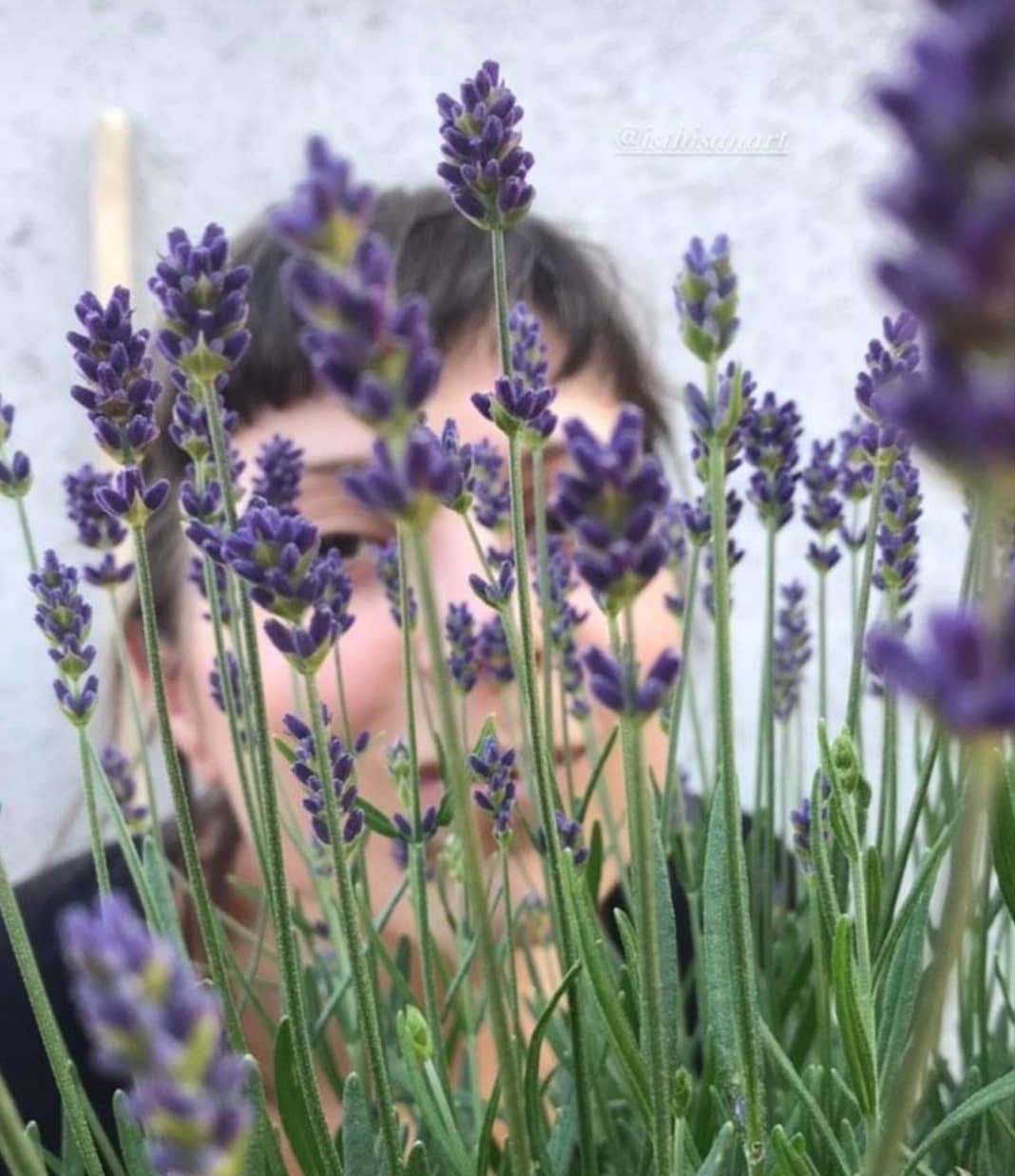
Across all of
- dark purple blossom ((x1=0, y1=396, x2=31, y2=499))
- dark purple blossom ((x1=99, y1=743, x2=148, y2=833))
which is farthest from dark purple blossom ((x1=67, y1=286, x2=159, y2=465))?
dark purple blossom ((x1=99, y1=743, x2=148, y2=833))

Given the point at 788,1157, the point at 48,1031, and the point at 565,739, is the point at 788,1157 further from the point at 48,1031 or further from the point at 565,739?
the point at 565,739

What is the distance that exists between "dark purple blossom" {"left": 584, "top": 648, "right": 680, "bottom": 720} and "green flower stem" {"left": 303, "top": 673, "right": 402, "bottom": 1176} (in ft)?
0.23

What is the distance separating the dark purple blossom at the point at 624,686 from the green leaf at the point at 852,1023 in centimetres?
12

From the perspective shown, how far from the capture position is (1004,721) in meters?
0.12

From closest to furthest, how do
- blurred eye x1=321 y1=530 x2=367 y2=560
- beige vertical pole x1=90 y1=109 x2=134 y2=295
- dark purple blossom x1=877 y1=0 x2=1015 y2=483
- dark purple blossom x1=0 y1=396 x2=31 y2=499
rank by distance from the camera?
dark purple blossom x1=877 y1=0 x2=1015 y2=483 < dark purple blossom x1=0 y1=396 x2=31 y2=499 < blurred eye x1=321 y1=530 x2=367 y2=560 < beige vertical pole x1=90 y1=109 x2=134 y2=295

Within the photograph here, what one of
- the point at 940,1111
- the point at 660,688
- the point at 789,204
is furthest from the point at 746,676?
the point at 660,688

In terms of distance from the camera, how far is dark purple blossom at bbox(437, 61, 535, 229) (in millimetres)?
348

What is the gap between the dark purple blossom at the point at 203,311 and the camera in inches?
10.7

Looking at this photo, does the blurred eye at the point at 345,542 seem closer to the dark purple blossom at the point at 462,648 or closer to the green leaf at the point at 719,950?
the dark purple blossom at the point at 462,648

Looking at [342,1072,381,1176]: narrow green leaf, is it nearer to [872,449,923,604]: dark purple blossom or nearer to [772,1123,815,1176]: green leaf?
[772,1123,815,1176]: green leaf

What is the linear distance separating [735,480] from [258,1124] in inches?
46.9

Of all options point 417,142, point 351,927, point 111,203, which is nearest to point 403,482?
point 351,927

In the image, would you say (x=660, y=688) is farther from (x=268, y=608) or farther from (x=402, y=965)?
(x=402, y=965)

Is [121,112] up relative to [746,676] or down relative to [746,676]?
up
